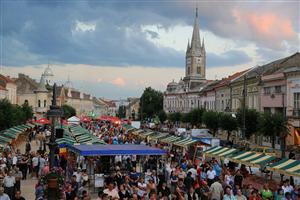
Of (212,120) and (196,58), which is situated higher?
(196,58)

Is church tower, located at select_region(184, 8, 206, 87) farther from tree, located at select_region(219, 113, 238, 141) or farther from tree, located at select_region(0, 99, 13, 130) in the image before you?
tree, located at select_region(0, 99, 13, 130)

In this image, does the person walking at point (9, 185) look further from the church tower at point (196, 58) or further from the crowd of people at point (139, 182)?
the church tower at point (196, 58)

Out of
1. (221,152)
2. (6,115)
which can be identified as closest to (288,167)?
(221,152)

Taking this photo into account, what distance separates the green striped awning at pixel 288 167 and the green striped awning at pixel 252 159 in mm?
1587

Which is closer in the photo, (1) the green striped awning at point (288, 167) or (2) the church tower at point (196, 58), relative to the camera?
A: (1) the green striped awning at point (288, 167)

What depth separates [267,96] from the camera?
179ft

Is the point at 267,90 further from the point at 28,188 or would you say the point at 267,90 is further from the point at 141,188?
the point at 141,188

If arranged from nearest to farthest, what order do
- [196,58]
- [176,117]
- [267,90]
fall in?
[267,90] → [176,117] → [196,58]

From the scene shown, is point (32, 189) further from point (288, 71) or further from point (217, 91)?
point (217, 91)

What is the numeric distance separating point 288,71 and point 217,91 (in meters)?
34.9

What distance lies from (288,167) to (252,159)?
11.8 ft

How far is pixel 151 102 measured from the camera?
141750 mm

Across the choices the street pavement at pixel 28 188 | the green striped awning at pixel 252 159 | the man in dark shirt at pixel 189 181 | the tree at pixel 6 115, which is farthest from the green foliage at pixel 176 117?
the man in dark shirt at pixel 189 181

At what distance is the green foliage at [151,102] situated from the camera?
463 feet
